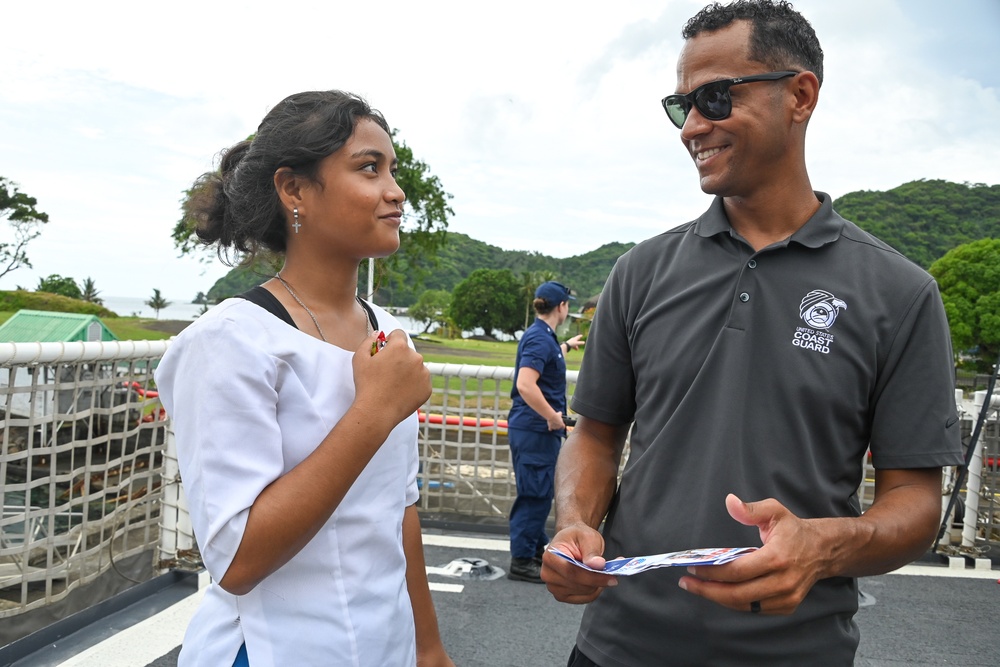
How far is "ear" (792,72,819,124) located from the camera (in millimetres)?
1330

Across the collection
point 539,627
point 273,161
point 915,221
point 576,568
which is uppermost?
point 915,221

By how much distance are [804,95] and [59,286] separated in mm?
65851

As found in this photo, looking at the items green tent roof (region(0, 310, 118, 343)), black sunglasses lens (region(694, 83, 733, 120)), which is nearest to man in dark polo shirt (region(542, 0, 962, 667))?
black sunglasses lens (region(694, 83, 733, 120))

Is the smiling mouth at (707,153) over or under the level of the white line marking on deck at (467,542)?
over

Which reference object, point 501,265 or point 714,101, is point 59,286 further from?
point 714,101

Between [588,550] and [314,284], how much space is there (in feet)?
2.17

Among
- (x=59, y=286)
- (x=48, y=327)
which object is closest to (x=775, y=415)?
(x=48, y=327)

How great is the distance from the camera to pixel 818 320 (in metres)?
1.21

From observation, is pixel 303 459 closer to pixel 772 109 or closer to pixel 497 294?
pixel 772 109

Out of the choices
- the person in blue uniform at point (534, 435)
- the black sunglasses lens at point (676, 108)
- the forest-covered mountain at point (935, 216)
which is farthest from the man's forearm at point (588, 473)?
the forest-covered mountain at point (935, 216)

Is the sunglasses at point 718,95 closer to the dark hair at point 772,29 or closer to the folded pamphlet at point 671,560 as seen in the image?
the dark hair at point 772,29

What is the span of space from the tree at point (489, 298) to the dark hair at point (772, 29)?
172 ft

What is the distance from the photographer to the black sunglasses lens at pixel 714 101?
1316 millimetres

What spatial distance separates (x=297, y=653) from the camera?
1185mm
